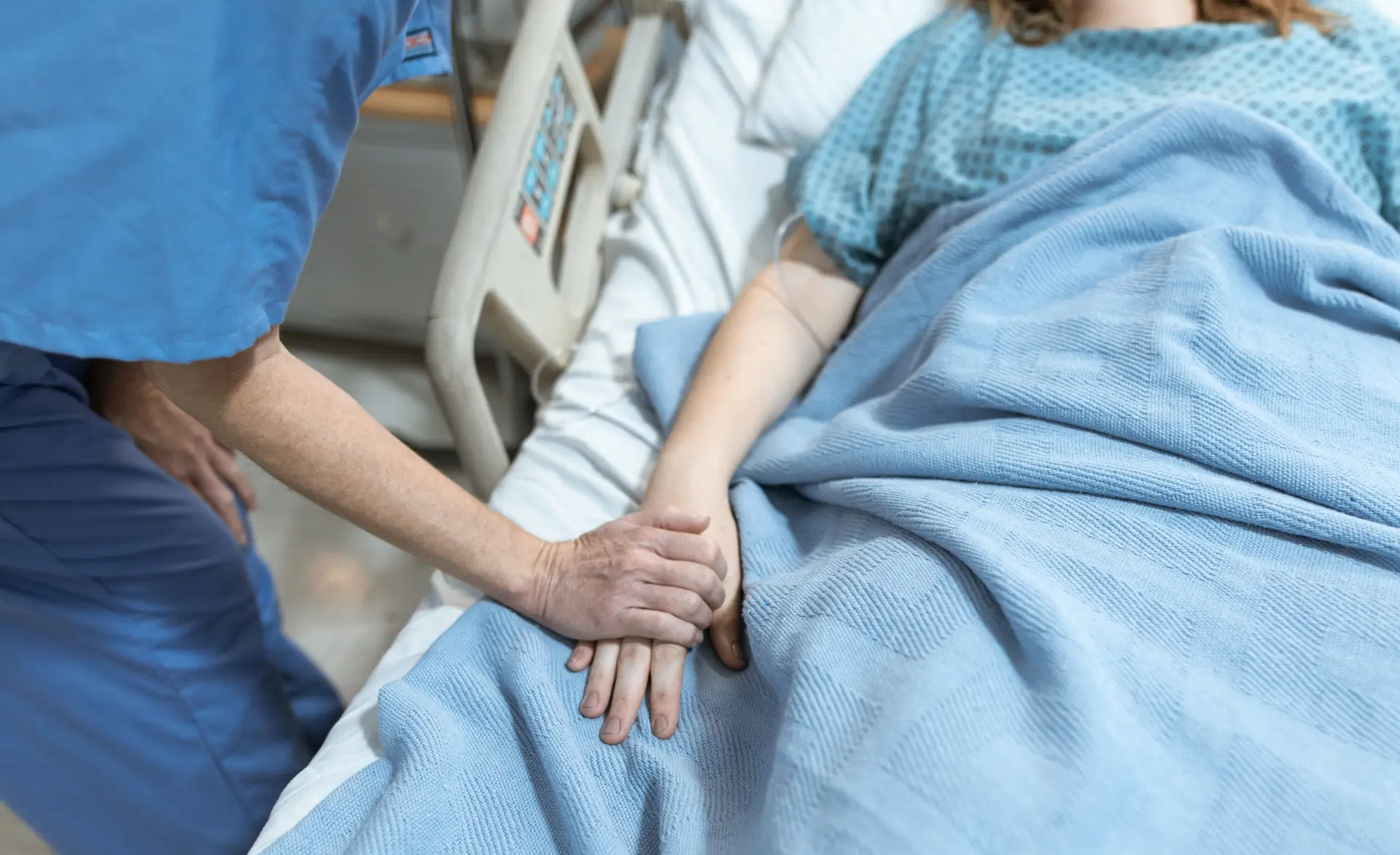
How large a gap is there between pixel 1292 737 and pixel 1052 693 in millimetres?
150

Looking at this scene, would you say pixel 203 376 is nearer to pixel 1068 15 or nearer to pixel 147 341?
pixel 147 341

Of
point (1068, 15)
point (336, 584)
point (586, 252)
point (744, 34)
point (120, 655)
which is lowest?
point (336, 584)

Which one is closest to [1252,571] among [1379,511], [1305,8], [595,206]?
[1379,511]

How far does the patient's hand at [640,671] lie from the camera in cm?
73

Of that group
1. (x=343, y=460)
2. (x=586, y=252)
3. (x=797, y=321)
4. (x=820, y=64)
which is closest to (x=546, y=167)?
(x=586, y=252)

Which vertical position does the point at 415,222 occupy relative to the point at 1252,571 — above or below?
below

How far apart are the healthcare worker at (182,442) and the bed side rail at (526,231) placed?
195 millimetres

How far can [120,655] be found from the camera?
2.77 feet

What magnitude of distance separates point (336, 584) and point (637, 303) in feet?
2.88

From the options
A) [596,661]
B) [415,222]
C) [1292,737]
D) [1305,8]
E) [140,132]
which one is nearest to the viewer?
[140,132]

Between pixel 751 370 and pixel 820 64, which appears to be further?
pixel 820 64

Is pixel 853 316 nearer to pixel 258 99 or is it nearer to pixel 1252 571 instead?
pixel 1252 571

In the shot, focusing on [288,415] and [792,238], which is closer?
[288,415]

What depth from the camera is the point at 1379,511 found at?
0.65 meters
